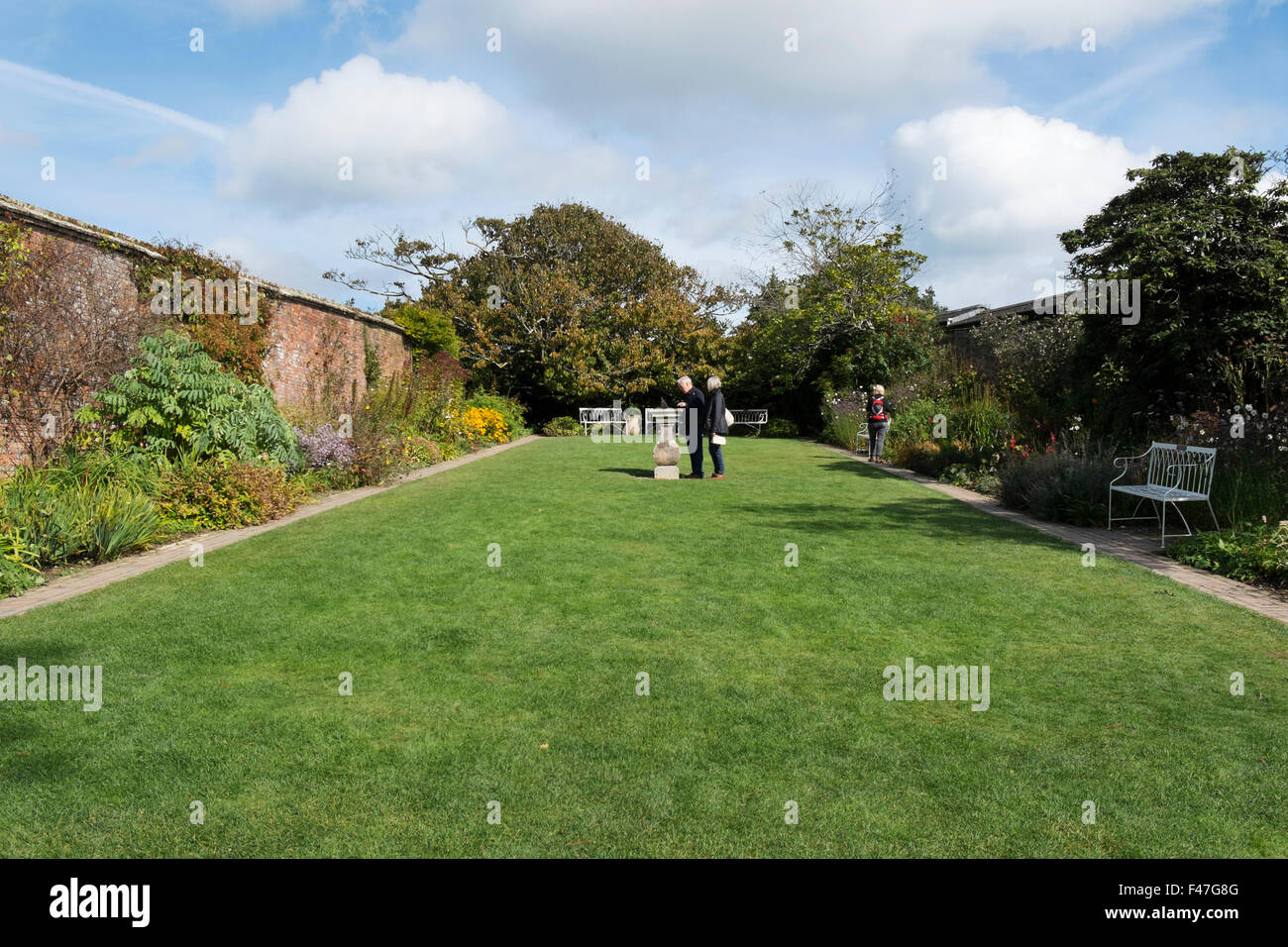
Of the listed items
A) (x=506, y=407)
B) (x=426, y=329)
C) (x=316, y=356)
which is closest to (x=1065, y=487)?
(x=316, y=356)

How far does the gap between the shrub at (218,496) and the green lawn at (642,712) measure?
60.0 inches

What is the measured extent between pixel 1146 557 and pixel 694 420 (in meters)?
7.96

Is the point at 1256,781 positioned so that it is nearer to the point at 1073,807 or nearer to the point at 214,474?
the point at 1073,807

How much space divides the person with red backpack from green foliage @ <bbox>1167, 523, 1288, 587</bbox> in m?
10.5

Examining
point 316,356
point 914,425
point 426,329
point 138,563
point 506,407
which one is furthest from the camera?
point 506,407

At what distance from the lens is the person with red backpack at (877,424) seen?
722 inches

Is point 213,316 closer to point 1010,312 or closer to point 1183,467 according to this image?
point 1183,467

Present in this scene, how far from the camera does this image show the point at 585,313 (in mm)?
30656

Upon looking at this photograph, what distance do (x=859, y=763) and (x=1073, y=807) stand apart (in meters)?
0.84

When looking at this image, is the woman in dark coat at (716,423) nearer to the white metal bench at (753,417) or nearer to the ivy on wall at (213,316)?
the ivy on wall at (213,316)

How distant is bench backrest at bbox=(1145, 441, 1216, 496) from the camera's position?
870 centimetres

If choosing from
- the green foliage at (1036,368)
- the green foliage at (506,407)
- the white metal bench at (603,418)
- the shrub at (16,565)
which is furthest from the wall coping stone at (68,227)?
the white metal bench at (603,418)

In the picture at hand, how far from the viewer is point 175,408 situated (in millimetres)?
9555
